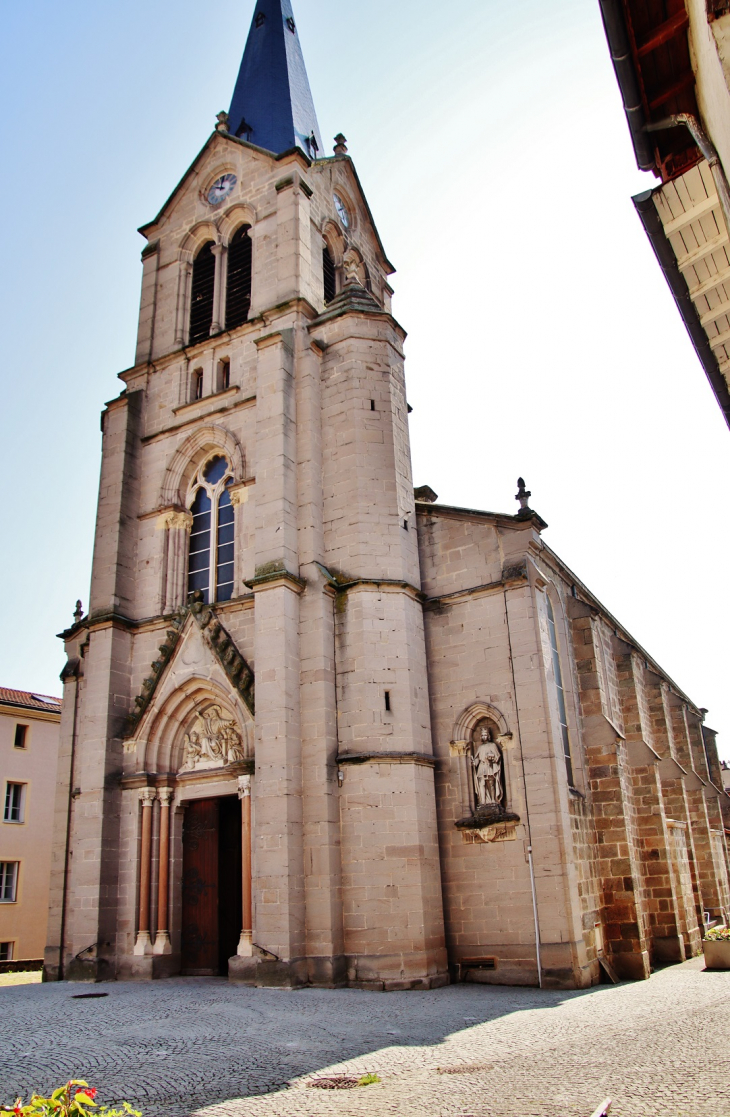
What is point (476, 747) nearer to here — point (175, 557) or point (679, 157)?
point (175, 557)

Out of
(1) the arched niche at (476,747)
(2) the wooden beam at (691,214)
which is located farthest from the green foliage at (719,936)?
(2) the wooden beam at (691,214)

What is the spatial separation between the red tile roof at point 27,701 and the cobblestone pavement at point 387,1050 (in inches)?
710

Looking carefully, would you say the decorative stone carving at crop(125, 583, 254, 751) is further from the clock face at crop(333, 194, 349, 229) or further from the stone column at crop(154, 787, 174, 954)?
the clock face at crop(333, 194, 349, 229)

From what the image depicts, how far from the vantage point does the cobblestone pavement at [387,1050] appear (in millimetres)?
6039

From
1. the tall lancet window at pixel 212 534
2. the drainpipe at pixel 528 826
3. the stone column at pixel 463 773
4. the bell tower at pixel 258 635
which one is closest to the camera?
the drainpipe at pixel 528 826

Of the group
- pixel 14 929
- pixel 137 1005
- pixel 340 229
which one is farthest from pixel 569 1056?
pixel 14 929

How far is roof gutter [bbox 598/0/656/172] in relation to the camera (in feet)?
19.7

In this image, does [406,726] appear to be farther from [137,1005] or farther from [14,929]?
[14,929]

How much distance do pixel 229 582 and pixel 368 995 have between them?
324 inches

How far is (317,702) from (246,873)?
3.16 metres

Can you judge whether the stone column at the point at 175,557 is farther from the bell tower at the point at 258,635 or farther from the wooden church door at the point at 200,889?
the wooden church door at the point at 200,889

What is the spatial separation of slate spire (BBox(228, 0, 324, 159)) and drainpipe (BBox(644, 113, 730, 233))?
55.7 ft

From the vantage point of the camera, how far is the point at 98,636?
683 inches

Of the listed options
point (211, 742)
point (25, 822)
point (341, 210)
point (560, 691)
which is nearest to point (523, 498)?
point (560, 691)
